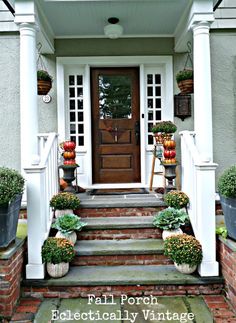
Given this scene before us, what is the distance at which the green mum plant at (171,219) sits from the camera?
342 centimetres

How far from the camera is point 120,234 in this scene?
3637 millimetres

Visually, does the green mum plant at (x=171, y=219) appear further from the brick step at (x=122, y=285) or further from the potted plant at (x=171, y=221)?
the brick step at (x=122, y=285)

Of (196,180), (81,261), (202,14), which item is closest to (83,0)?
(202,14)

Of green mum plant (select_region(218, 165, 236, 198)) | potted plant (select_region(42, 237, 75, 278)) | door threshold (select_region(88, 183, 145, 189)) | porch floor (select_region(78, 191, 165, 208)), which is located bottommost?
potted plant (select_region(42, 237, 75, 278))

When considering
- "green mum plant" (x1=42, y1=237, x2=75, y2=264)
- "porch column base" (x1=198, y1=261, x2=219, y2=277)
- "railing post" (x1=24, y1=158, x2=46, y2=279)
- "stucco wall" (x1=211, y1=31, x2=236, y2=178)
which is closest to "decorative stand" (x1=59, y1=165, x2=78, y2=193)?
"railing post" (x1=24, y1=158, x2=46, y2=279)

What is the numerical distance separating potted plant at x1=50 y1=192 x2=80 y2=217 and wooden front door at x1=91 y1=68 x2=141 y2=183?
5.64 feet

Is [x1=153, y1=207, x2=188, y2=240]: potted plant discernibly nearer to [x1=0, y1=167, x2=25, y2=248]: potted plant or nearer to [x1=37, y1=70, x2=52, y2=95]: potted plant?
[x1=0, y1=167, x2=25, y2=248]: potted plant

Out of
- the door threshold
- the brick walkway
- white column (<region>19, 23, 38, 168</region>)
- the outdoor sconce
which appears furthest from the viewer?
the door threshold

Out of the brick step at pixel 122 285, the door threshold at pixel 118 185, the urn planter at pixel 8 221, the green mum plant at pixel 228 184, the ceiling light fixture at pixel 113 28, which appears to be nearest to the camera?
the urn planter at pixel 8 221

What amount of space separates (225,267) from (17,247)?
1930 millimetres

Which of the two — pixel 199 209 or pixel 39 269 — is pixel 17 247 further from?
A: pixel 199 209

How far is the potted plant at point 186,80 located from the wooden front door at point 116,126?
36.0 inches

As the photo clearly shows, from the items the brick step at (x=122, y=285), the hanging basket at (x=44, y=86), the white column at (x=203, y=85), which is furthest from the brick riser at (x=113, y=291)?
the hanging basket at (x=44, y=86)

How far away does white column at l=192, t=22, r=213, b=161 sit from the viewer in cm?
379
